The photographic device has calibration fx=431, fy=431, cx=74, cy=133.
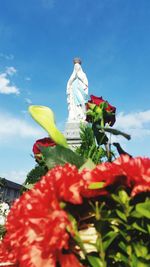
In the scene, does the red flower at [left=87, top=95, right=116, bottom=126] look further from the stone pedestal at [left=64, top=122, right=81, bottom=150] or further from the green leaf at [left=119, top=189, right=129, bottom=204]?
the stone pedestal at [left=64, top=122, right=81, bottom=150]

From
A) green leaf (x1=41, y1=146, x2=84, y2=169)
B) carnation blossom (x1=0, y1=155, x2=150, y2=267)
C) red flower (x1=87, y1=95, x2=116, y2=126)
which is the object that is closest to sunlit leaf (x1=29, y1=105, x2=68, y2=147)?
green leaf (x1=41, y1=146, x2=84, y2=169)

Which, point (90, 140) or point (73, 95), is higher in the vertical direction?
point (73, 95)

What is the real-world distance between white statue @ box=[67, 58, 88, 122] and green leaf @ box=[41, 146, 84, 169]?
23.5 m

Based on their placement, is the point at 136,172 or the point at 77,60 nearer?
the point at 136,172

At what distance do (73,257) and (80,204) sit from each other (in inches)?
4.2

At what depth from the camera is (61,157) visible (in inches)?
44.3

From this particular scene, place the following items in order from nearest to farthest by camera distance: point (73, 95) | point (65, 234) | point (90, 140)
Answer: point (65, 234) → point (90, 140) → point (73, 95)

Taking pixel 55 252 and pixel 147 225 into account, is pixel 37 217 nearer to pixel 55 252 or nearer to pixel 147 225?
pixel 55 252

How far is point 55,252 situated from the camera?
815mm

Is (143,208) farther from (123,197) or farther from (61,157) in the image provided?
(61,157)

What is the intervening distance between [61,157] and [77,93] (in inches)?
1005

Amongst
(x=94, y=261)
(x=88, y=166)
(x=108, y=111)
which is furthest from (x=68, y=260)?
(x=108, y=111)

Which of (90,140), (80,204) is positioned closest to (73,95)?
(90,140)

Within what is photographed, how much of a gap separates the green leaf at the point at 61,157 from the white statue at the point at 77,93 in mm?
23525
